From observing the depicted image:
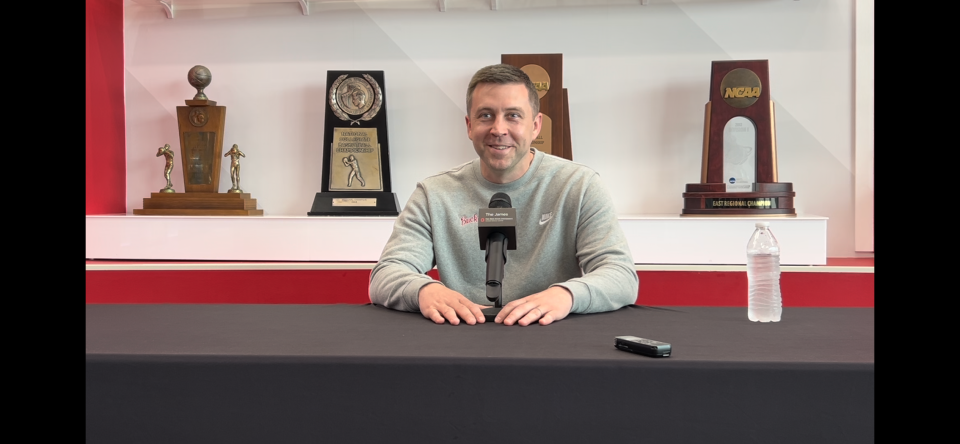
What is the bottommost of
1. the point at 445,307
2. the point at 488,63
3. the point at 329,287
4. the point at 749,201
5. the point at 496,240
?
the point at 329,287

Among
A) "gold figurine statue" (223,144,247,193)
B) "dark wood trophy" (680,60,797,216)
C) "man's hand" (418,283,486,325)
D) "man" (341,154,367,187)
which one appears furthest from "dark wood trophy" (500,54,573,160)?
"man's hand" (418,283,486,325)

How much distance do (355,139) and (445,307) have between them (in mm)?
2034

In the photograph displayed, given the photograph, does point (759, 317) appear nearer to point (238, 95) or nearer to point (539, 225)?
point (539, 225)

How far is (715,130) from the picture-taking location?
296 centimetres

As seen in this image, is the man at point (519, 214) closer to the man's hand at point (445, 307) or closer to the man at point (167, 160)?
the man's hand at point (445, 307)

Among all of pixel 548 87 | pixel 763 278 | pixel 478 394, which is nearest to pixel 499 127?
pixel 763 278

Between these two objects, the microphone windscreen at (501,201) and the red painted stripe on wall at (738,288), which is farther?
the red painted stripe on wall at (738,288)

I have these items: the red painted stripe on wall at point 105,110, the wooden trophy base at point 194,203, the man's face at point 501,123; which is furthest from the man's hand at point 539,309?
the red painted stripe on wall at point 105,110

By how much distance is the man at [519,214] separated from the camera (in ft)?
5.36

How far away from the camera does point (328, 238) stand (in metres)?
2.97

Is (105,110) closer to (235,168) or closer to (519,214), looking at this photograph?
(235,168)

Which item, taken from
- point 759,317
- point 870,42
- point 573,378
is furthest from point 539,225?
point 870,42

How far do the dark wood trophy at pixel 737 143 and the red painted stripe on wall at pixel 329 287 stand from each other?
0.35 metres

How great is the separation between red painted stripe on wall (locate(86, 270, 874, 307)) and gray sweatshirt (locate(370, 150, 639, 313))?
1.08 meters
